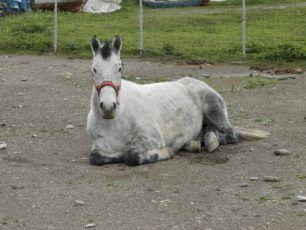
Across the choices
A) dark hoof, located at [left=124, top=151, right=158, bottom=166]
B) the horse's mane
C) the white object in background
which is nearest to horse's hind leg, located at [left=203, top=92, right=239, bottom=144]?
dark hoof, located at [left=124, top=151, right=158, bottom=166]

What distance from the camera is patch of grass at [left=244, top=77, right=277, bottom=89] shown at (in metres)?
12.9

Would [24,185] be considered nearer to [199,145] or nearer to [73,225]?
[73,225]

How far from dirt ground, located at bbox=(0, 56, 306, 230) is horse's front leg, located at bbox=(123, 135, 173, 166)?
0.10 meters

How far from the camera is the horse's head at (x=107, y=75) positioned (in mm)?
7215

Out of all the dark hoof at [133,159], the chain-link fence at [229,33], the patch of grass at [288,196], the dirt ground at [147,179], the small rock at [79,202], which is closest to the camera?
the dirt ground at [147,179]

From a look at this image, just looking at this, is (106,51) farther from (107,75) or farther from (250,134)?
(250,134)

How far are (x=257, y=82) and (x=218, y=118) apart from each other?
4693 millimetres

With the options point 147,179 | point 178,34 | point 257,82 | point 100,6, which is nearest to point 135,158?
point 147,179

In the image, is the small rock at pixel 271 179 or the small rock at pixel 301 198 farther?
the small rock at pixel 271 179

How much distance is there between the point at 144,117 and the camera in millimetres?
7824

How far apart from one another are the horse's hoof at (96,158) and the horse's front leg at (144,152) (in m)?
0.24

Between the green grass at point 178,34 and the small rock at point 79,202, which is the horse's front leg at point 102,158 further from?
the green grass at point 178,34

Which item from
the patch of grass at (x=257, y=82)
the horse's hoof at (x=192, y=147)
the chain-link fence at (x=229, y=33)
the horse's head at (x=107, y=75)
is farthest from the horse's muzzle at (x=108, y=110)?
the chain-link fence at (x=229, y=33)

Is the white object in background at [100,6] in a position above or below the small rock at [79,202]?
above
